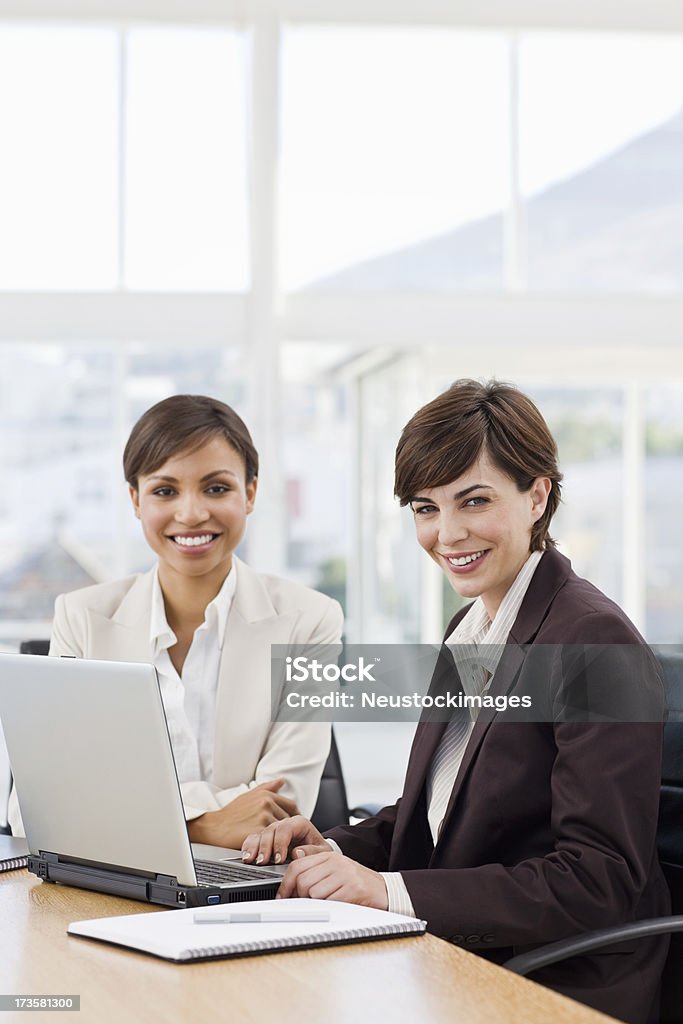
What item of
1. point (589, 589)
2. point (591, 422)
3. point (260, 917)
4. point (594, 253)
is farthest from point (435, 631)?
point (260, 917)

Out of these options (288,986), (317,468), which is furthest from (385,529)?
(288,986)

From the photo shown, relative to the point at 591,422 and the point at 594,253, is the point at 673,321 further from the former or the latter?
the point at 591,422

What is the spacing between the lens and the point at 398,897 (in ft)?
5.29

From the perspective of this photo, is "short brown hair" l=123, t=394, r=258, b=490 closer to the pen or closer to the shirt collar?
the shirt collar

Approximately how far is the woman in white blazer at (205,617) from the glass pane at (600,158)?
115 inches

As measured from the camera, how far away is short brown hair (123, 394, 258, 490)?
256cm

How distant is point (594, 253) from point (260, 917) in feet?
Answer: 13.7

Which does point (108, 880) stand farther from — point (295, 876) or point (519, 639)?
point (519, 639)

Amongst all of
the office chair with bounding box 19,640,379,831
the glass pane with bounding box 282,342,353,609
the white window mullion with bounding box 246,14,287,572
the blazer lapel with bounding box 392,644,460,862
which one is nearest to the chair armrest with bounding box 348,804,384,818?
the office chair with bounding box 19,640,379,831

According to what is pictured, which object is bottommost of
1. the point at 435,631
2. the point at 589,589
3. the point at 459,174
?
the point at 435,631

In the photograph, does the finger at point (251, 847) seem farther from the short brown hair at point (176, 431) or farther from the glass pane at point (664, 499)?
the glass pane at point (664, 499)

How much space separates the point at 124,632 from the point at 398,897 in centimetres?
110

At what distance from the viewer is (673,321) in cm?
507

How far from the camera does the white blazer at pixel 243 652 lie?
2471 millimetres
